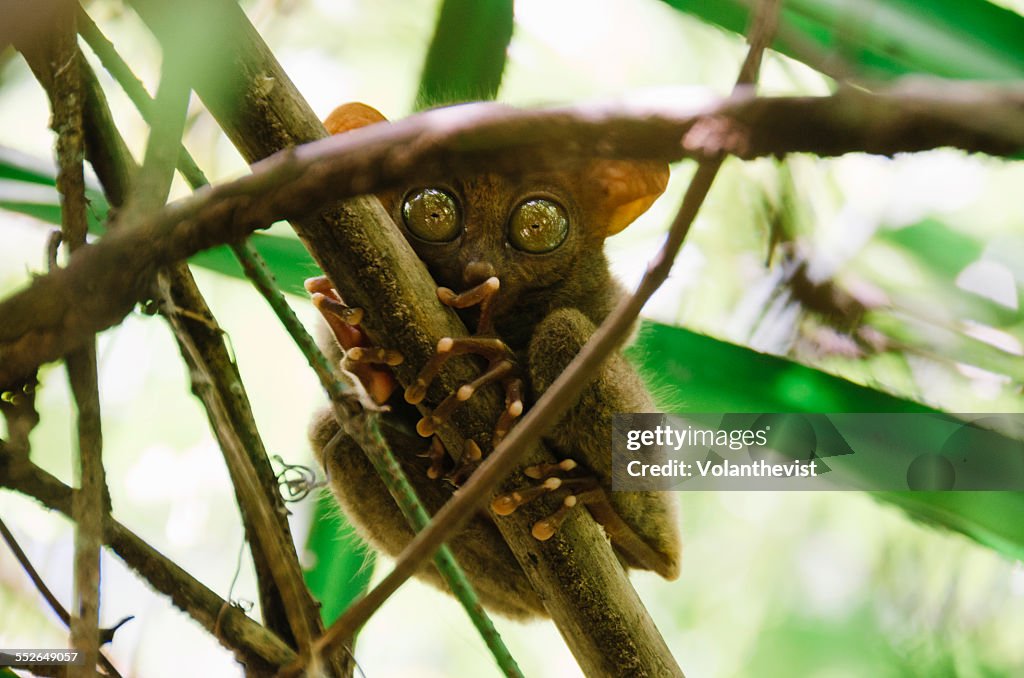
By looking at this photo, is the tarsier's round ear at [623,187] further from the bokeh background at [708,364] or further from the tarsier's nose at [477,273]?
the tarsier's nose at [477,273]

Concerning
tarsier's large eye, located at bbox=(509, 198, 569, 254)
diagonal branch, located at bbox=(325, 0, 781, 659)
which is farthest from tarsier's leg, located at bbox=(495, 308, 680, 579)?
diagonal branch, located at bbox=(325, 0, 781, 659)

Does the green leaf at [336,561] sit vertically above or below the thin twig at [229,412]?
above

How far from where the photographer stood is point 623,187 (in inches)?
91.6

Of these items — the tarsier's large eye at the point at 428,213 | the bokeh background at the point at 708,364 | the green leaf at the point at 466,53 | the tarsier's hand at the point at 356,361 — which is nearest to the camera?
the tarsier's hand at the point at 356,361

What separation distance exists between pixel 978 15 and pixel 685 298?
3.59 feet

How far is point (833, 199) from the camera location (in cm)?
269

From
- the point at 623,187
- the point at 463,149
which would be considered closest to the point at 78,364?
the point at 463,149

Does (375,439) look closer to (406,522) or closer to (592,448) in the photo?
(592,448)

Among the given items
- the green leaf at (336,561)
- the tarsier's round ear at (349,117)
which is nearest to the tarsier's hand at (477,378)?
the tarsier's round ear at (349,117)

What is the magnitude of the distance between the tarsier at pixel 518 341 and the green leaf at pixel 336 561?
1.08 feet

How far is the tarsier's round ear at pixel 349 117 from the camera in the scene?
6.75 ft

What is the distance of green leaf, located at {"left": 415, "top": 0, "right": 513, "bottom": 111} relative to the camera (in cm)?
262

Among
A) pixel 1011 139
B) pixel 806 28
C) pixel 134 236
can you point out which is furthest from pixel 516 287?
pixel 1011 139

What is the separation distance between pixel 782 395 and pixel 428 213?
3.36 feet
